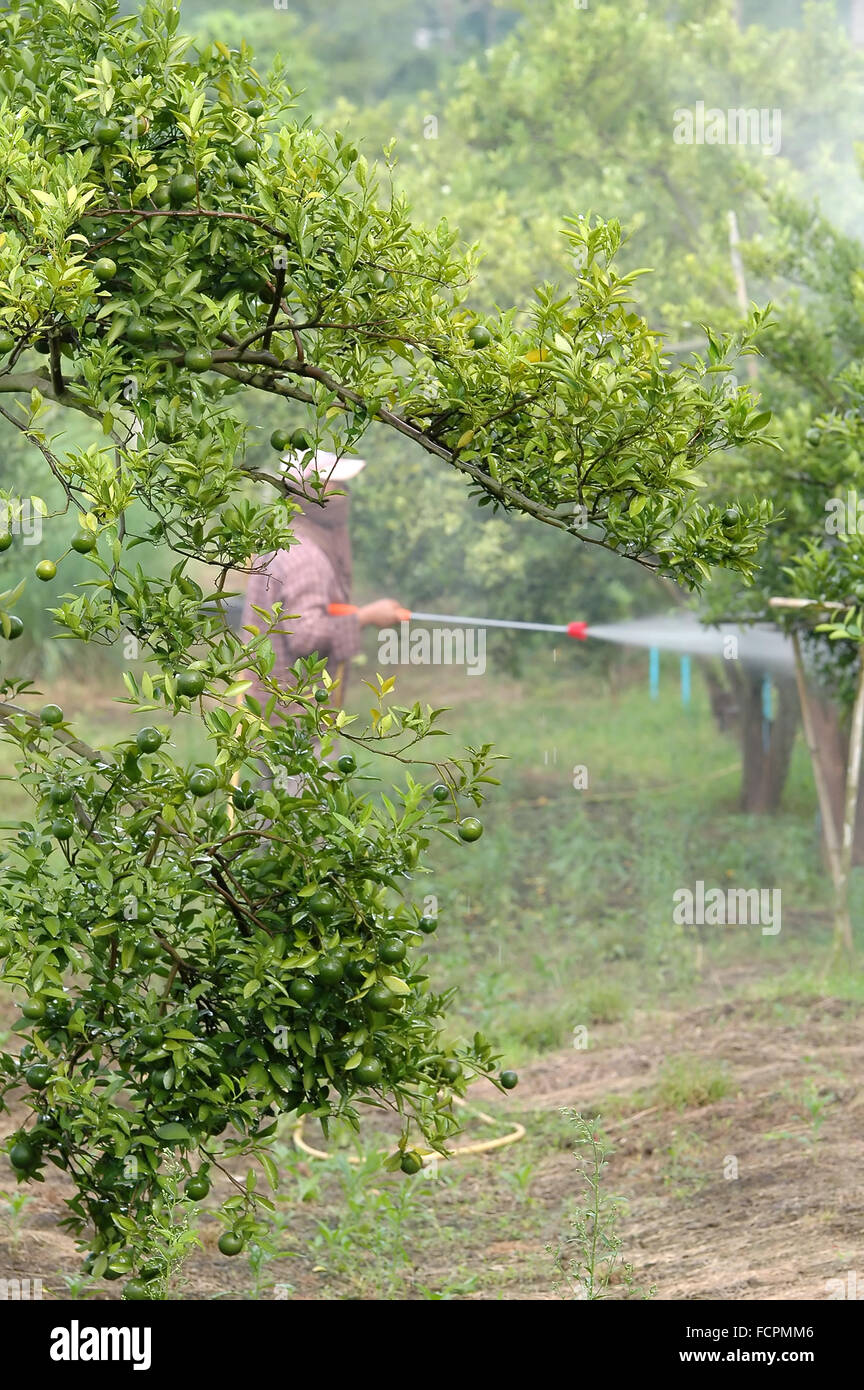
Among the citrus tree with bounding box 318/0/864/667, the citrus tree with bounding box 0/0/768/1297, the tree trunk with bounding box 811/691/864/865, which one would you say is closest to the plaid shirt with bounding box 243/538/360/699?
the citrus tree with bounding box 0/0/768/1297

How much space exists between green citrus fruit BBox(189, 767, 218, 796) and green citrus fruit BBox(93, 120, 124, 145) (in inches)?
46.5

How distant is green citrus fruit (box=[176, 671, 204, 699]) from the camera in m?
2.63

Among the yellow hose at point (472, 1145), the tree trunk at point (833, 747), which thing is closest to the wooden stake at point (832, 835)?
the tree trunk at point (833, 747)

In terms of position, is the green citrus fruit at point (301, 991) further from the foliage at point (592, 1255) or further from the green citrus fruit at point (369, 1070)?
the foliage at point (592, 1255)

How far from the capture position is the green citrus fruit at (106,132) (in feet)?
9.08

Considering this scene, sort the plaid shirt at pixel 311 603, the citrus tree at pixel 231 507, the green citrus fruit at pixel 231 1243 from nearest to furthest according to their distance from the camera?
the citrus tree at pixel 231 507, the green citrus fruit at pixel 231 1243, the plaid shirt at pixel 311 603

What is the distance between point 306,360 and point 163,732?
825 mm

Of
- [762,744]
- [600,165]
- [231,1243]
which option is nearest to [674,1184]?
[231,1243]

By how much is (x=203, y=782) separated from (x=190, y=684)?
180 mm

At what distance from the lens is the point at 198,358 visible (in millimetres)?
2791

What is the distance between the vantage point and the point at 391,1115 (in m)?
6.50

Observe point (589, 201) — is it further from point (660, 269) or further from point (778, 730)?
point (778, 730)

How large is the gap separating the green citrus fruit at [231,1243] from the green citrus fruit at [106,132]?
6.84 feet
